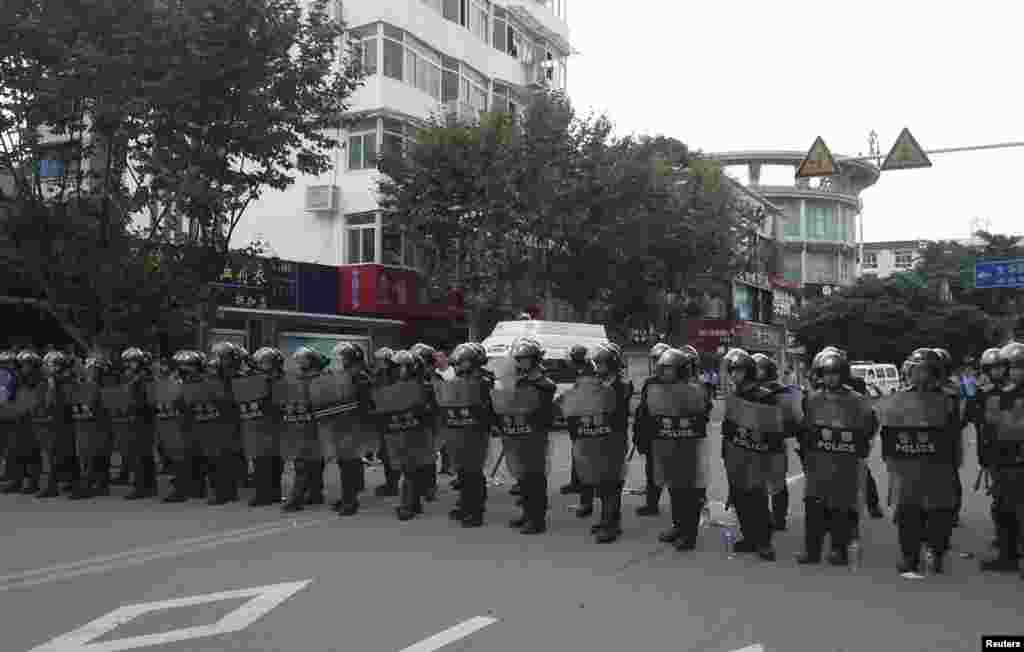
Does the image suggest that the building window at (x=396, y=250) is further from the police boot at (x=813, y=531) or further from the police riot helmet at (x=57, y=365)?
the police boot at (x=813, y=531)

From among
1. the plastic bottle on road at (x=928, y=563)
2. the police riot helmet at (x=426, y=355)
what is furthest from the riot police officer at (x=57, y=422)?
the plastic bottle on road at (x=928, y=563)

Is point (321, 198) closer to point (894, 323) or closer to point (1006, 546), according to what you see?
point (1006, 546)

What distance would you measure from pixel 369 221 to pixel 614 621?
23451mm

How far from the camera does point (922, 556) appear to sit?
770 cm

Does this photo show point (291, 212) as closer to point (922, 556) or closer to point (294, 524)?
point (294, 524)

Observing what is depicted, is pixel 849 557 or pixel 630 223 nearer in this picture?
pixel 849 557

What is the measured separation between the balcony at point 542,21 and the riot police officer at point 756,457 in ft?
92.4

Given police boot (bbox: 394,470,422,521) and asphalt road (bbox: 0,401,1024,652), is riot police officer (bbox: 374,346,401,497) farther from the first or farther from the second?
asphalt road (bbox: 0,401,1024,652)

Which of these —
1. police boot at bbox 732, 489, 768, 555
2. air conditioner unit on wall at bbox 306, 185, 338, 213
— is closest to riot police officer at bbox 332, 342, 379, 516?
police boot at bbox 732, 489, 768, 555

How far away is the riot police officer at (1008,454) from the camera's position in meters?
7.30

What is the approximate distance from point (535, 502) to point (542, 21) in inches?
1178

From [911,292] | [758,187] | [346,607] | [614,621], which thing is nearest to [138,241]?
[346,607]

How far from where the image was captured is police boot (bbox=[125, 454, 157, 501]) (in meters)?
11.7

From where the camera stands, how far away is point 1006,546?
7617 mm
